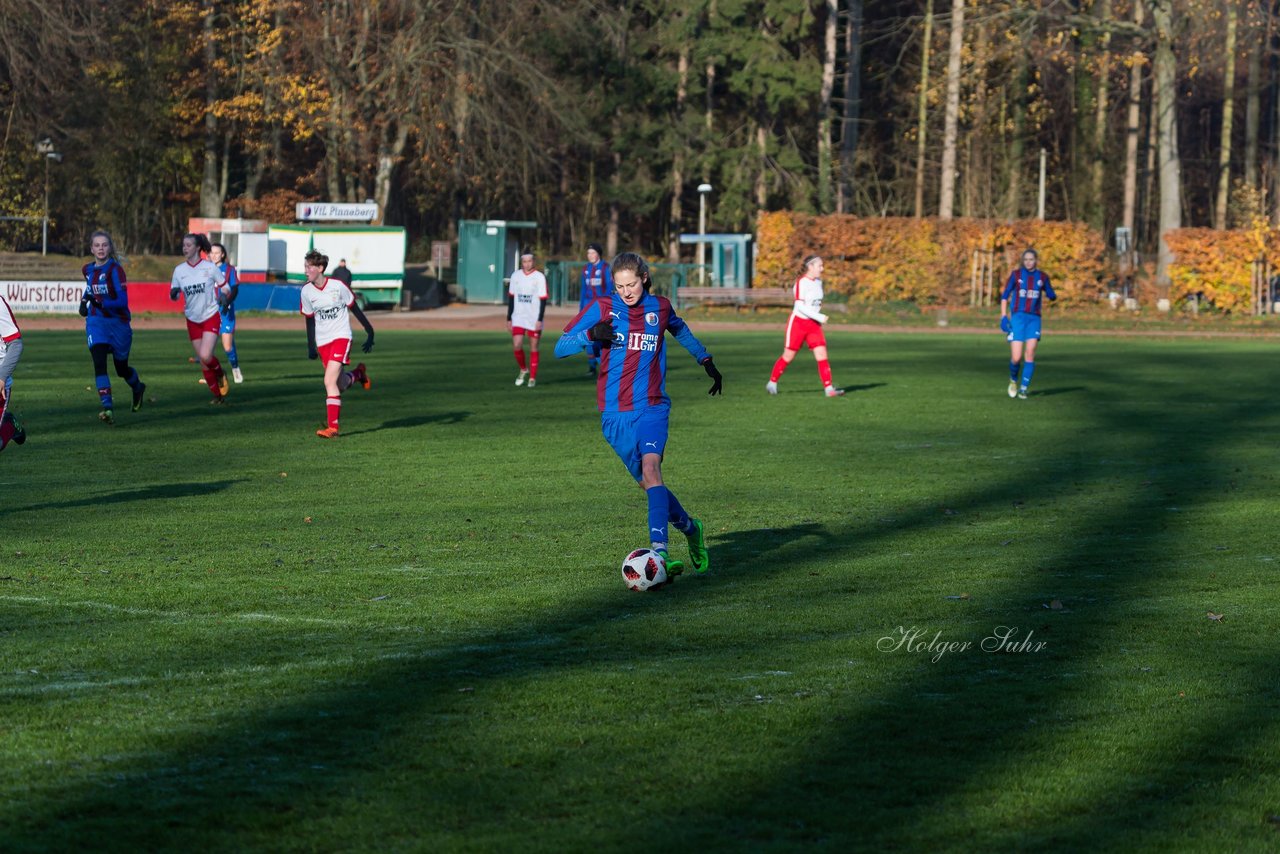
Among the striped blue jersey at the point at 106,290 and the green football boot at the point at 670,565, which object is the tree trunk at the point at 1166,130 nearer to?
the striped blue jersey at the point at 106,290

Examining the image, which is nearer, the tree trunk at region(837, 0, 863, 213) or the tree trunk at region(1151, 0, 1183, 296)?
the tree trunk at region(1151, 0, 1183, 296)

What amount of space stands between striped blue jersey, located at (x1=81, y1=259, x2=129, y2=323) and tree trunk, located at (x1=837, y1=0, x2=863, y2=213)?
47794mm

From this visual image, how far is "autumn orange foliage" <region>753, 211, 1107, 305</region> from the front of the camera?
5194 cm

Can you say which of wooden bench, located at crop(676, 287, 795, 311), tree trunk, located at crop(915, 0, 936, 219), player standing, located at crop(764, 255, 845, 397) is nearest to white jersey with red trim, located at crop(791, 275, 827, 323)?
player standing, located at crop(764, 255, 845, 397)

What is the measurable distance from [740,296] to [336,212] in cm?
1342

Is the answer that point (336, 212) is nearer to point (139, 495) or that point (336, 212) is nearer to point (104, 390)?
point (104, 390)

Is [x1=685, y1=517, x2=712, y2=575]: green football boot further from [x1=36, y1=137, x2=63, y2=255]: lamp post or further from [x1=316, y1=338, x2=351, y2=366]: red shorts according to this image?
[x1=36, y1=137, x2=63, y2=255]: lamp post

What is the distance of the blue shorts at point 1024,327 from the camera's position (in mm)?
24219

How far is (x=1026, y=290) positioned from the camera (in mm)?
24203

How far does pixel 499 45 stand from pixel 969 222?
17.3m

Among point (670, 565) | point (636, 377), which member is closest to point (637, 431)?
point (636, 377)

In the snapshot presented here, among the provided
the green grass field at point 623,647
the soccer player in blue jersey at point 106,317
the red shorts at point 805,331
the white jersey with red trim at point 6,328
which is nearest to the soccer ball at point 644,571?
the green grass field at point 623,647

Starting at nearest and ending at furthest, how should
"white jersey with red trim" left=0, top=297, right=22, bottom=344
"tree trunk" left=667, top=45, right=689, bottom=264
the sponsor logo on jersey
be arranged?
the sponsor logo on jersey → "white jersey with red trim" left=0, top=297, right=22, bottom=344 → "tree trunk" left=667, top=45, right=689, bottom=264

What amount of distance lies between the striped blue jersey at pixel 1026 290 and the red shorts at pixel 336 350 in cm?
1002
